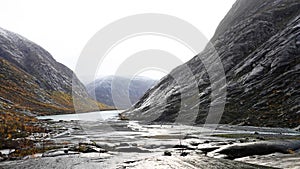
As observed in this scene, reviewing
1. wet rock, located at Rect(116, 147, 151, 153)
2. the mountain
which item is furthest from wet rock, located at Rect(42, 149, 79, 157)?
the mountain

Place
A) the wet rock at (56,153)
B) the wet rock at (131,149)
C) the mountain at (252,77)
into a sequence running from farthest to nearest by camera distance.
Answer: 1. the mountain at (252,77)
2. the wet rock at (131,149)
3. the wet rock at (56,153)

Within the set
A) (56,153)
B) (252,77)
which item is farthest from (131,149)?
(252,77)

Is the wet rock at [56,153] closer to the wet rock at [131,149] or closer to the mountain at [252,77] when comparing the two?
the wet rock at [131,149]

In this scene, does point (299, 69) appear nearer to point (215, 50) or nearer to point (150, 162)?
point (215, 50)

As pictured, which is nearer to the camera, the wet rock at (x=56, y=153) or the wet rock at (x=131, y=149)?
the wet rock at (x=56, y=153)

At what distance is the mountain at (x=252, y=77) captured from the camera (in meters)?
70.6

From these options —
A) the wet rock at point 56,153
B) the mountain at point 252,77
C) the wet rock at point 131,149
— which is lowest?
the wet rock at point 131,149

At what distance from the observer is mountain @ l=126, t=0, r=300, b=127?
7056 centimetres

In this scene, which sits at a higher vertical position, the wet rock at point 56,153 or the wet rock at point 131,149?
the wet rock at point 56,153

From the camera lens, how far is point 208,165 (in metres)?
Answer: 22.7

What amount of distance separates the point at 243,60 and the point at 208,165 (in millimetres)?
89082

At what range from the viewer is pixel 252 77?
89438 mm

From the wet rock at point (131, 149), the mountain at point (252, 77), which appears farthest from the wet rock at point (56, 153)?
the mountain at point (252, 77)

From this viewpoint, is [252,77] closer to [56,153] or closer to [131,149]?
[131,149]
